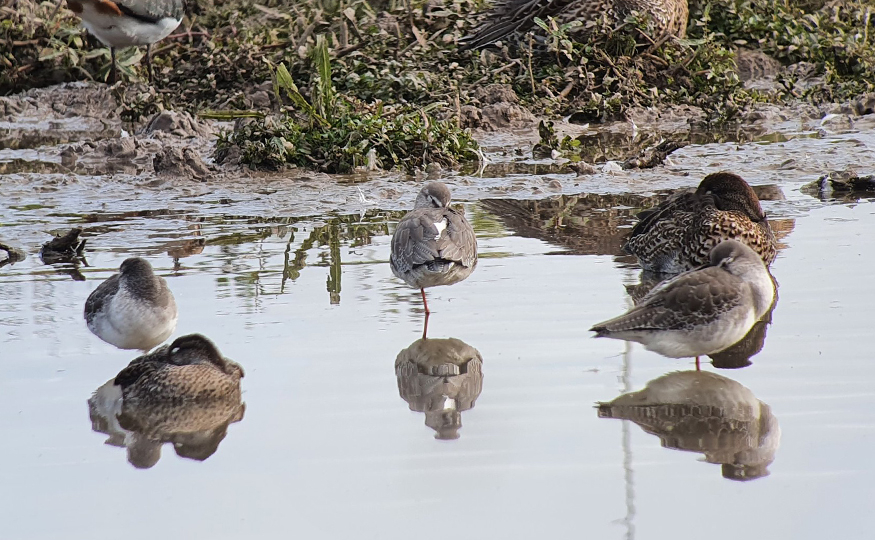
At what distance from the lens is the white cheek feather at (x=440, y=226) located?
658cm

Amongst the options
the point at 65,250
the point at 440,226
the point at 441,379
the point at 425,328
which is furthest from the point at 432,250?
the point at 65,250

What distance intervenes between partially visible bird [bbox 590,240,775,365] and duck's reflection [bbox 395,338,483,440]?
0.64 metres

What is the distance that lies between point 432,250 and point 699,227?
6.08 feet

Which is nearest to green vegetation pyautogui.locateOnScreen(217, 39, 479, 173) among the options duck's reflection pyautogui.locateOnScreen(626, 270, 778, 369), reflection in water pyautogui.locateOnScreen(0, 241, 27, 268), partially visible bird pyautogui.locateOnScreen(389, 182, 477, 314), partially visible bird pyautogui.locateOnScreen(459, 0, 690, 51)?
reflection in water pyautogui.locateOnScreen(0, 241, 27, 268)

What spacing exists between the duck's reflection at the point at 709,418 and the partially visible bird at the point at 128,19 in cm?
1002

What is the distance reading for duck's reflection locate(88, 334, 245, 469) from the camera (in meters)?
4.89

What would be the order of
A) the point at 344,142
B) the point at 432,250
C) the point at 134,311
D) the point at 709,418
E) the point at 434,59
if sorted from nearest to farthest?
the point at 709,418, the point at 134,311, the point at 432,250, the point at 344,142, the point at 434,59

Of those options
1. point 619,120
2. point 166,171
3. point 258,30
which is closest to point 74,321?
point 166,171

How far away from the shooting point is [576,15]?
1455cm

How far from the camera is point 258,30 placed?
15938 millimetres

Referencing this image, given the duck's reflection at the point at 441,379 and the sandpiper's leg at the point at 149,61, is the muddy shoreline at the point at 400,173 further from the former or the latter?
the duck's reflection at the point at 441,379

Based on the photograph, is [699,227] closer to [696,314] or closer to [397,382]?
[696,314]

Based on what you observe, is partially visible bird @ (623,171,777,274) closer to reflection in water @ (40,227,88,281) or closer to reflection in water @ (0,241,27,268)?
reflection in water @ (40,227,88,281)

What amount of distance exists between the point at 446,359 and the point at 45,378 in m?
1.90
